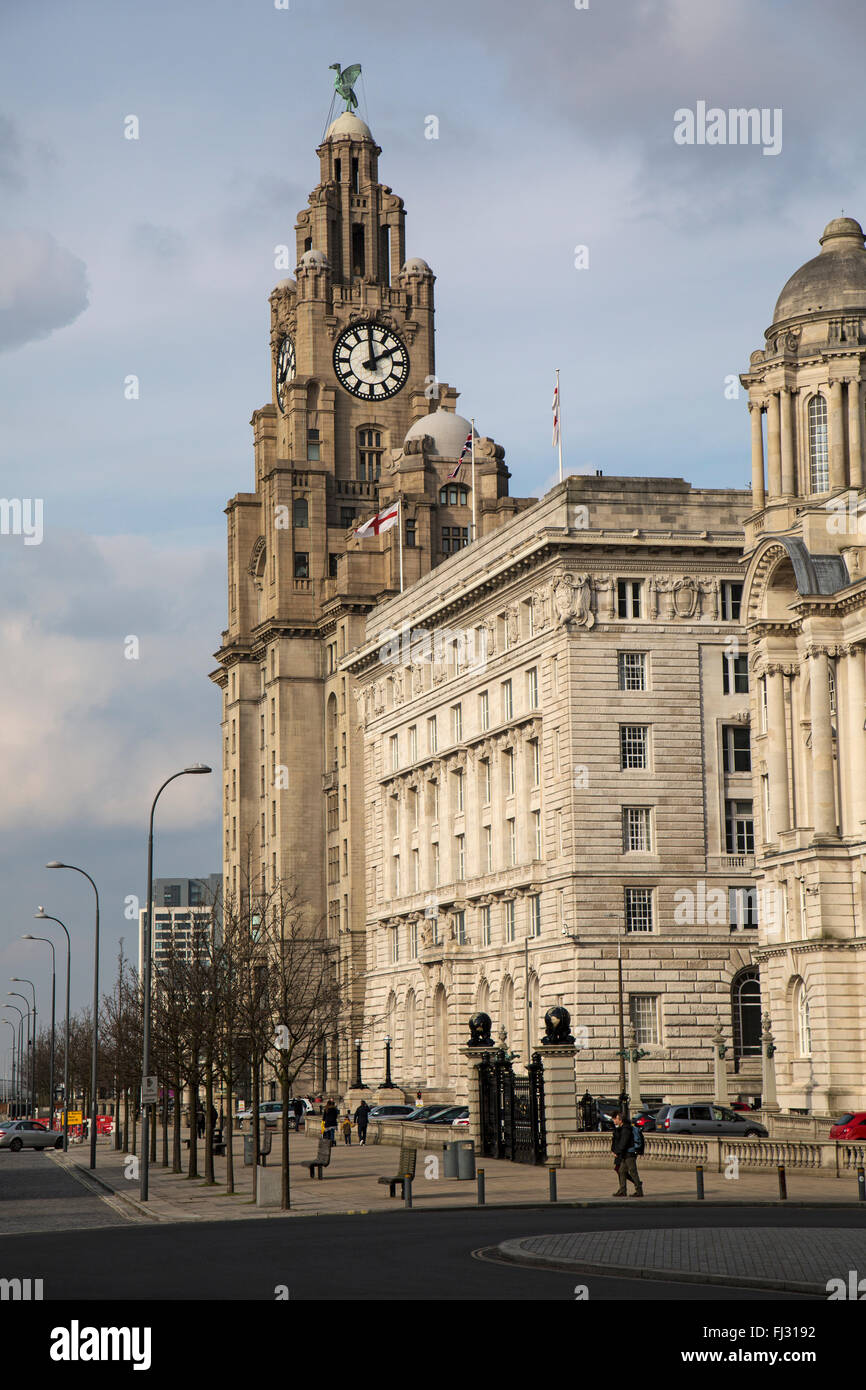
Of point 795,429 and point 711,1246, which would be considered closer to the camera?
point 711,1246

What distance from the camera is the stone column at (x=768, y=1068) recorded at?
71.2 meters

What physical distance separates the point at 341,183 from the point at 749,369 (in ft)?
268

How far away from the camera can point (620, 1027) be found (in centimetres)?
7844

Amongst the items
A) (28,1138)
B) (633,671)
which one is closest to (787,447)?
(633,671)

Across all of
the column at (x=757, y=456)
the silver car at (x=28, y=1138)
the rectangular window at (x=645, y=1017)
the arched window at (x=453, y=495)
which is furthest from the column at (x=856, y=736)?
the arched window at (x=453, y=495)

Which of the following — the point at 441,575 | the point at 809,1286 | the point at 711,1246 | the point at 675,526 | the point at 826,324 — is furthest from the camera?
the point at 441,575

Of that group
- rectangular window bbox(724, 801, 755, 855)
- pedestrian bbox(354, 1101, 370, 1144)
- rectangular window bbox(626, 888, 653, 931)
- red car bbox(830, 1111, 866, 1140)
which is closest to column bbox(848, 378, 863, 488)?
rectangular window bbox(724, 801, 755, 855)

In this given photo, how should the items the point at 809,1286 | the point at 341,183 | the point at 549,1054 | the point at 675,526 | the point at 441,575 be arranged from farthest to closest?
the point at 341,183 < the point at 441,575 < the point at 675,526 < the point at 549,1054 < the point at 809,1286

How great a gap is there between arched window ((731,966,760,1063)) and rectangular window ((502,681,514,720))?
644 inches

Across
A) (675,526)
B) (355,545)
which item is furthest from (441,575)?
(355,545)

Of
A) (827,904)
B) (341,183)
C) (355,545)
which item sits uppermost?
(341,183)

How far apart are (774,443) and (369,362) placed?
75.6m

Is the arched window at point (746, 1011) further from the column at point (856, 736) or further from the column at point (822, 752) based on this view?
the column at point (856, 736)
